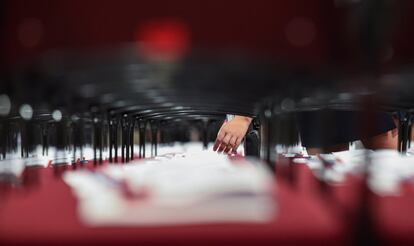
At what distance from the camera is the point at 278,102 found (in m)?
0.70

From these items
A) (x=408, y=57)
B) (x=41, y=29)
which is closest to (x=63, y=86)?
(x=41, y=29)

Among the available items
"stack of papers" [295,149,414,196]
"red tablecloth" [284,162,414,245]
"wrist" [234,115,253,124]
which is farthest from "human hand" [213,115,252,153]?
"red tablecloth" [284,162,414,245]

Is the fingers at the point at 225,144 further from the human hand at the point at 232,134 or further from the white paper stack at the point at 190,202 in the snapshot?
the white paper stack at the point at 190,202

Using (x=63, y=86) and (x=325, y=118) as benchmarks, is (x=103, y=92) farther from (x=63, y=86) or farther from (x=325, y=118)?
(x=325, y=118)

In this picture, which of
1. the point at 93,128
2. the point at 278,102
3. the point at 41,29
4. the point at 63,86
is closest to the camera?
the point at 41,29

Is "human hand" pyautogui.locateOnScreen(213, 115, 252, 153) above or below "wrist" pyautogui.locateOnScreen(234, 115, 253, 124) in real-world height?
below

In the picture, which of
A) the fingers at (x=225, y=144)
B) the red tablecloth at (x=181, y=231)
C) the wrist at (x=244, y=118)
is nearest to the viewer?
the red tablecloth at (x=181, y=231)

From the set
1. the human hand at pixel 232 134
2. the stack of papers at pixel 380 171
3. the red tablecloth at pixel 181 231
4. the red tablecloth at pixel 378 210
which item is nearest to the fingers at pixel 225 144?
the human hand at pixel 232 134

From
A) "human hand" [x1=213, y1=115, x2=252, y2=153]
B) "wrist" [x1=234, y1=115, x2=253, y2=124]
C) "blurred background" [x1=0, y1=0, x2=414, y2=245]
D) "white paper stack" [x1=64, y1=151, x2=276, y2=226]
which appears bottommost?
"white paper stack" [x1=64, y1=151, x2=276, y2=226]

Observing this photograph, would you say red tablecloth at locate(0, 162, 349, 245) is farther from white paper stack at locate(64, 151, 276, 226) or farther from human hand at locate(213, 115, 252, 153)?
human hand at locate(213, 115, 252, 153)

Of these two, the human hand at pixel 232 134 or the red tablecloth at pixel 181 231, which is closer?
the red tablecloth at pixel 181 231

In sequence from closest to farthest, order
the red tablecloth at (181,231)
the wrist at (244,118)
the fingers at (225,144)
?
the red tablecloth at (181,231) < the wrist at (244,118) < the fingers at (225,144)

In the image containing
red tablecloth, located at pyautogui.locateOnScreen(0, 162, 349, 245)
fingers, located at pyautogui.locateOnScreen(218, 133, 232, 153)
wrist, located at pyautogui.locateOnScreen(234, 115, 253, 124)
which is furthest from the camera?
fingers, located at pyautogui.locateOnScreen(218, 133, 232, 153)

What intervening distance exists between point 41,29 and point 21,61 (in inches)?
1.7
